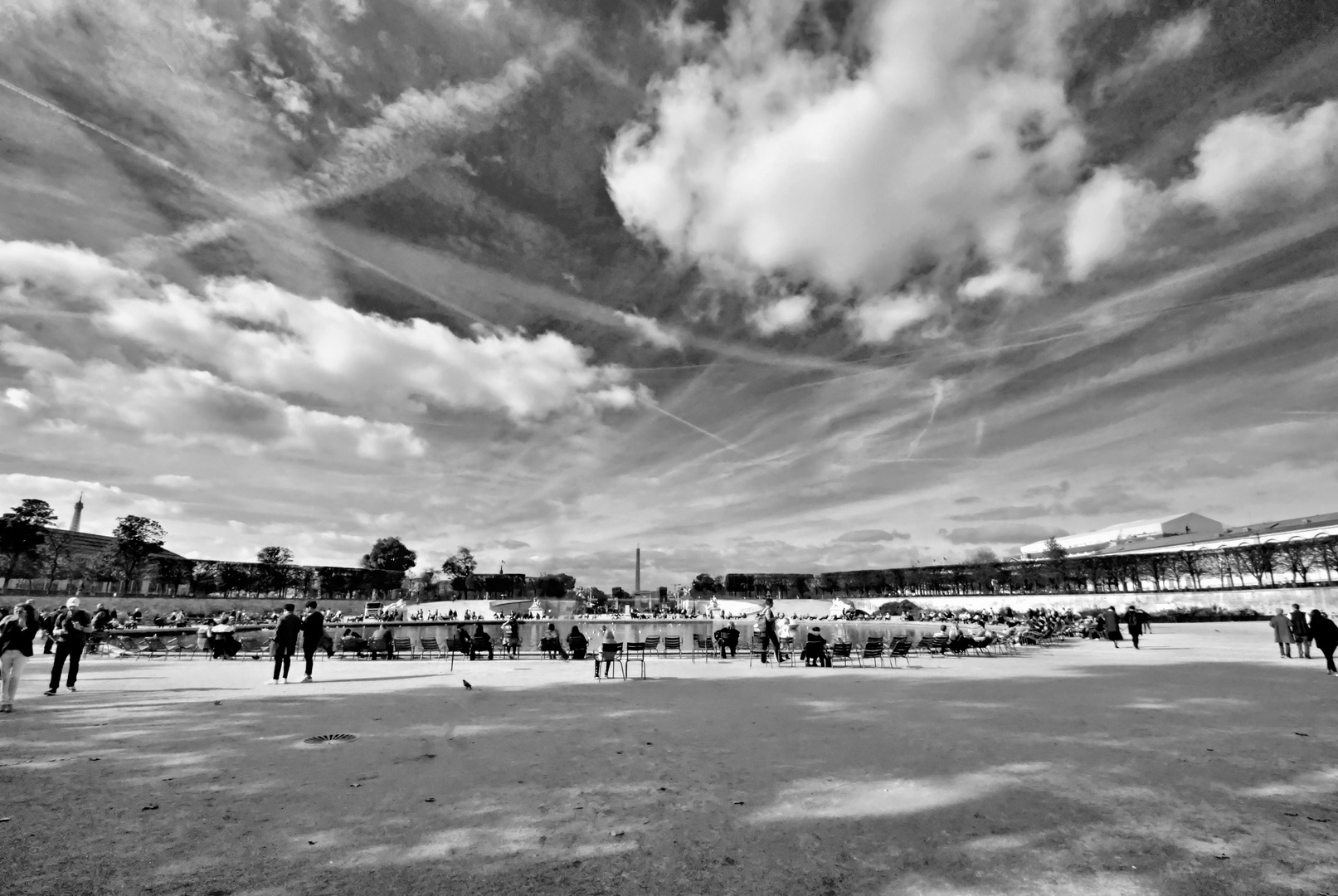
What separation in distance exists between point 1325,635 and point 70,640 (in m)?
29.6

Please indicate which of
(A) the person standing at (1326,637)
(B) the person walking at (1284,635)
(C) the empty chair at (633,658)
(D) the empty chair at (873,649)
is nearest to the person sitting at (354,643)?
(C) the empty chair at (633,658)

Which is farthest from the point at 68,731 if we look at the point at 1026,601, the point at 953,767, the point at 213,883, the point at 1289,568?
the point at 1289,568

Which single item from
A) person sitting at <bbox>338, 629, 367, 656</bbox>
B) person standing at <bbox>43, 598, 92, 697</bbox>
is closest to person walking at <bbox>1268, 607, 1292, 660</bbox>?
person sitting at <bbox>338, 629, 367, 656</bbox>

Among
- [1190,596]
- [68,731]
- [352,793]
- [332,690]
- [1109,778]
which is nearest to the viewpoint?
[352,793]

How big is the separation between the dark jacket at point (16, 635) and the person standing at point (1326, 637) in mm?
27808

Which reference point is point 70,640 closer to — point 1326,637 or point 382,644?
point 382,644

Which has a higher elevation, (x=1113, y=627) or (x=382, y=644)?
(x=1113, y=627)

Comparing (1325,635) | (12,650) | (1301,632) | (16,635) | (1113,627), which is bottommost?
(1113,627)

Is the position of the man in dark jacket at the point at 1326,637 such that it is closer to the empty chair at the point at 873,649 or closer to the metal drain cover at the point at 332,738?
the empty chair at the point at 873,649

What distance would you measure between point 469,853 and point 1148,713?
38.7 ft

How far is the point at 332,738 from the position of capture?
920 cm

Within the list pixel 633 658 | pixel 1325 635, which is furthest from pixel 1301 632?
pixel 633 658

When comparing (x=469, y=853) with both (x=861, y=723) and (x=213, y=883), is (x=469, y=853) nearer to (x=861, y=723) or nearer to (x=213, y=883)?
(x=213, y=883)

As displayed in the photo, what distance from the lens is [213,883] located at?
4.54 metres
